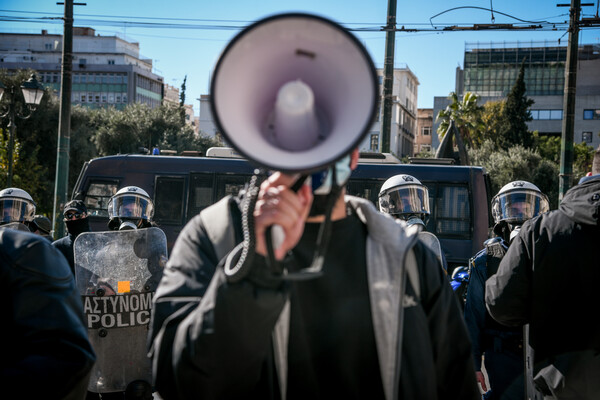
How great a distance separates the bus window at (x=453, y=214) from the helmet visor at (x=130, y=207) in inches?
285

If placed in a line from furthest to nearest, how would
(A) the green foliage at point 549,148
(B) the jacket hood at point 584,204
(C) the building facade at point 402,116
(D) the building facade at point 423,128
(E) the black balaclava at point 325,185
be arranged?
(D) the building facade at point 423,128 → (C) the building facade at point 402,116 → (A) the green foliage at point 549,148 → (B) the jacket hood at point 584,204 → (E) the black balaclava at point 325,185

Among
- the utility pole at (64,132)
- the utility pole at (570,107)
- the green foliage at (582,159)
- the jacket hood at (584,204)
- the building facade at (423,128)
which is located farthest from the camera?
the building facade at (423,128)

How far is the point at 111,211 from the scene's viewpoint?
6.13 meters

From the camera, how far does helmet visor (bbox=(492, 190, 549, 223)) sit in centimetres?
496

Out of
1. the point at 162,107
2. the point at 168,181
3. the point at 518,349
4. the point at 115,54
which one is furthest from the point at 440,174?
the point at 115,54

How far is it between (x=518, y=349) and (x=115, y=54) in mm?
89195

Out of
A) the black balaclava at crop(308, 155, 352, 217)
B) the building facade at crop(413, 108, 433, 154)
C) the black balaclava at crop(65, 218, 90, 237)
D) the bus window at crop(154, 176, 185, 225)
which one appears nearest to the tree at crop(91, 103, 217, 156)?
the bus window at crop(154, 176, 185, 225)

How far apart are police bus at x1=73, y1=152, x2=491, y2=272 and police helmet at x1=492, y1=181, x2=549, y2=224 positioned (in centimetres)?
702

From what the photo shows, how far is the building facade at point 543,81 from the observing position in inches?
2650

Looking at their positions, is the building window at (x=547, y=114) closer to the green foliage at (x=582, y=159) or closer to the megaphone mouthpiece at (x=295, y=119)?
the green foliage at (x=582, y=159)

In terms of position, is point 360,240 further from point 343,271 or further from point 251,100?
point 251,100

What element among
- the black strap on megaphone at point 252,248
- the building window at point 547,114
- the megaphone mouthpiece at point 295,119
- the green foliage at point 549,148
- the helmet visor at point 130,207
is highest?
the building window at point 547,114

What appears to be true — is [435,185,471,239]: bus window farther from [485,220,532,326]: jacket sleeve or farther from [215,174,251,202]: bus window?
[485,220,532,326]: jacket sleeve

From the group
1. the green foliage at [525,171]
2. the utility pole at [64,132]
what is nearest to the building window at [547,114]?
the green foliage at [525,171]
